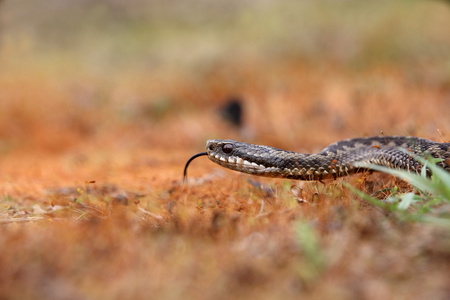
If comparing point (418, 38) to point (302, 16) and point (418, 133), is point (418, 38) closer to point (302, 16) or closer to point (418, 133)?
point (302, 16)

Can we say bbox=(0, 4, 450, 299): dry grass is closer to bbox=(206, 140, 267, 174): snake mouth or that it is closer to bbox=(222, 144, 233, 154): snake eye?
bbox=(206, 140, 267, 174): snake mouth

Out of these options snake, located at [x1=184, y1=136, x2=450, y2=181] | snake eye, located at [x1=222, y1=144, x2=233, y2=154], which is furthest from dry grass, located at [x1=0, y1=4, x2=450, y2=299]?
snake eye, located at [x1=222, y1=144, x2=233, y2=154]

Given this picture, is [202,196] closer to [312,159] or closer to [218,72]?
[312,159]

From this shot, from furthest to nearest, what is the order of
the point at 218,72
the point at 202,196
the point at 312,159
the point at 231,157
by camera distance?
the point at 218,72 → the point at 202,196 → the point at 231,157 → the point at 312,159

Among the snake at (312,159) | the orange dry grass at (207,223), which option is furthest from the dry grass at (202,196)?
the snake at (312,159)

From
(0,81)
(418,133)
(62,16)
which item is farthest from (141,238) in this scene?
(62,16)

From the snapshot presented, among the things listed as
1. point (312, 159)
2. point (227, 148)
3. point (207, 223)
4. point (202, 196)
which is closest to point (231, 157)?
point (227, 148)
